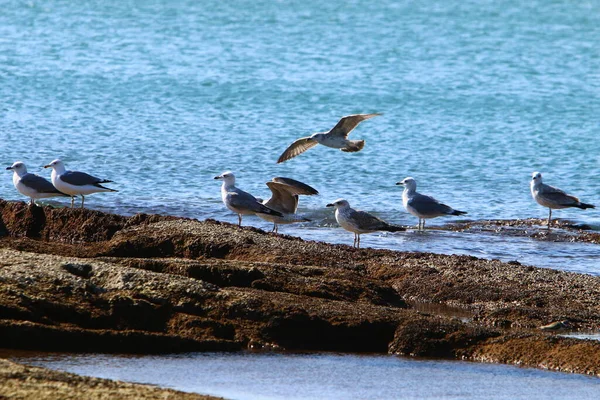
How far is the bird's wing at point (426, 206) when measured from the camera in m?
14.5

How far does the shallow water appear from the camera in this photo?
22.0 feet

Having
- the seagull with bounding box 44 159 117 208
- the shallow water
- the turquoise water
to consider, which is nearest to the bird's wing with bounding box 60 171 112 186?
the seagull with bounding box 44 159 117 208

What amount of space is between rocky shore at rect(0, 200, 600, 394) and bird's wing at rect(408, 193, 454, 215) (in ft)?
14.9

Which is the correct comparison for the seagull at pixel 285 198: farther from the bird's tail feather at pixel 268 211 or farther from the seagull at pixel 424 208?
the seagull at pixel 424 208

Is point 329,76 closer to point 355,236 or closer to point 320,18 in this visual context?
point 320,18

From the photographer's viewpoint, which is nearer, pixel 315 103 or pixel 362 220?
pixel 362 220

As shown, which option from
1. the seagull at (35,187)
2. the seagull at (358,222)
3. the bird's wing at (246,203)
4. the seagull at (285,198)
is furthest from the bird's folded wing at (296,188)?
the seagull at (35,187)

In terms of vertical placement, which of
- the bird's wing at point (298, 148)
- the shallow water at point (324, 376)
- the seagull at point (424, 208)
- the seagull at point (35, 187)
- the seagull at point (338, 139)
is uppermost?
the seagull at point (338, 139)

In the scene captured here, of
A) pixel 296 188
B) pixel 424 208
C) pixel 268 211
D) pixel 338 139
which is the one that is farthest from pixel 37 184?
pixel 424 208

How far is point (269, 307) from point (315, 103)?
19002mm

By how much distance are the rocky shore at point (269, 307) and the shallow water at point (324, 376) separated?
0.58ft

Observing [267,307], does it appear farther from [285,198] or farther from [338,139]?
[338,139]

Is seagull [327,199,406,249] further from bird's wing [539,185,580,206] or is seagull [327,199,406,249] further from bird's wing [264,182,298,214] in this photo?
bird's wing [539,185,580,206]

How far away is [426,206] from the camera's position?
14578 millimetres
